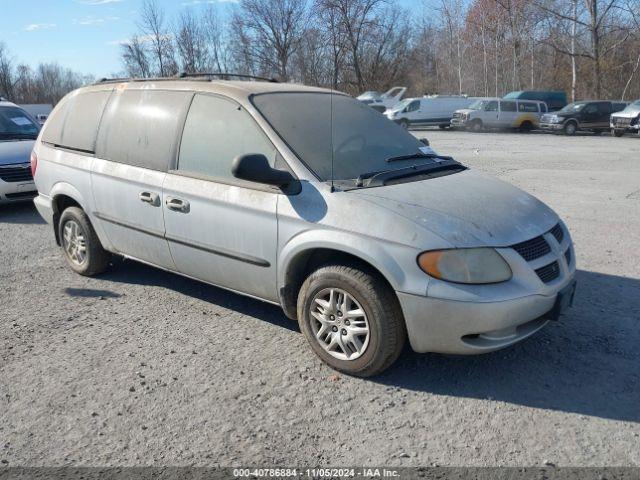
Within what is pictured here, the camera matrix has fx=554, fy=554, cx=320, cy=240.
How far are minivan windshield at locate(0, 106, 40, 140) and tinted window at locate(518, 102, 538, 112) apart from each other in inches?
1027

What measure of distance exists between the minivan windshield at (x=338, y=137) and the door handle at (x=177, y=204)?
0.90 metres

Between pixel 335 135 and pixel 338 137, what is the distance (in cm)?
3

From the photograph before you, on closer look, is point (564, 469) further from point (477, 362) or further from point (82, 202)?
point (82, 202)

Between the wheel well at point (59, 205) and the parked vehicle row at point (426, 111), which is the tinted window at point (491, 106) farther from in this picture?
the wheel well at point (59, 205)

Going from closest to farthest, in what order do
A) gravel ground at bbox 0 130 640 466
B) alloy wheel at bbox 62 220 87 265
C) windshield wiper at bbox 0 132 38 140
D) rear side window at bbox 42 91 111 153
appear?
gravel ground at bbox 0 130 640 466 → rear side window at bbox 42 91 111 153 → alloy wheel at bbox 62 220 87 265 → windshield wiper at bbox 0 132 38 140

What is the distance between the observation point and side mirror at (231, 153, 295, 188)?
343cm

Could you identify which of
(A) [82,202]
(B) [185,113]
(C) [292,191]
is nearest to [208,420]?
(C) [292,191]

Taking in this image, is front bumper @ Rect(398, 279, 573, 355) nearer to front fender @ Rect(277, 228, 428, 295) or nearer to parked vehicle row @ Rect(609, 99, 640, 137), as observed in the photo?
front fender @ Rect(277, 228, 428, 295)

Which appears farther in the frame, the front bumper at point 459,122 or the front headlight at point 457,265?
the front bumper at point 459,122

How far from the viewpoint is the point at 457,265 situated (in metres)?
3.13

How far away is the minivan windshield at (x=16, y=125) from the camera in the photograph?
30.7ft

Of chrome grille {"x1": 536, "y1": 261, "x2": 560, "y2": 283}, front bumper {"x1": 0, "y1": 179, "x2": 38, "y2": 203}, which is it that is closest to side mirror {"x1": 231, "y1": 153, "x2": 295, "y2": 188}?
chrome grille {"x1": 536, "y1": 261, "x2": 560, "y2": 283}

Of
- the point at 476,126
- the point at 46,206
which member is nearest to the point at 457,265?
the point at 46,206

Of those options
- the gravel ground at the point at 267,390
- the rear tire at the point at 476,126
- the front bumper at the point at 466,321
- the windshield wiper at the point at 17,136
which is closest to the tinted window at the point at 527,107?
the rear tire at the point at 476,126
